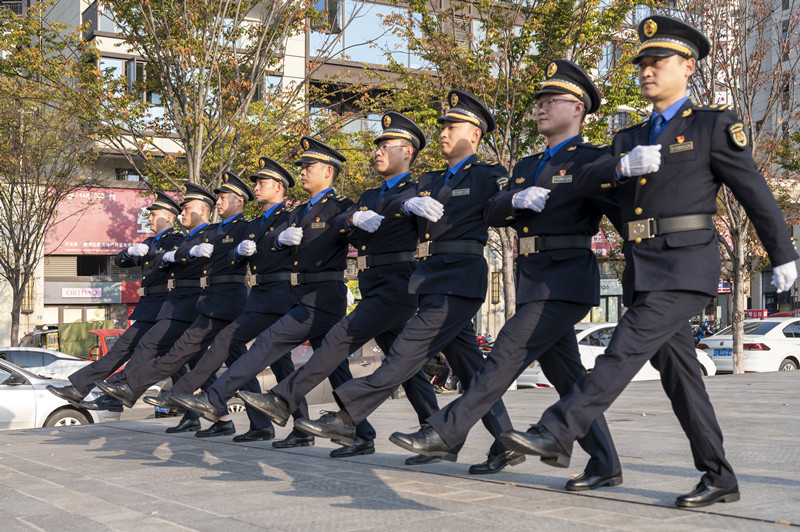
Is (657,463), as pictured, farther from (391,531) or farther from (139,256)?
(139,256)

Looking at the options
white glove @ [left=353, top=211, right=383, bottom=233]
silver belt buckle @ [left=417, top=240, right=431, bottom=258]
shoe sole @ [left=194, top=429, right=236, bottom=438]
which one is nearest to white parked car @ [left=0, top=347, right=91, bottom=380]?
shoe sole @ [left=194, top=429, right=236, bottom=438]

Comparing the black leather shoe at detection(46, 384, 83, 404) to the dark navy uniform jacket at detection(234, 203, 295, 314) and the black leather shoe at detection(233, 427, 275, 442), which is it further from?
the dark navy uniform jacket at detection(234, 203, 295, 314)

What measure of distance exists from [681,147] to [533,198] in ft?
2.91

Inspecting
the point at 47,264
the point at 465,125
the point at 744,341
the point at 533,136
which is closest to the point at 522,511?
the point at 465,125

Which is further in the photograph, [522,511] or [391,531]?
[522,511]

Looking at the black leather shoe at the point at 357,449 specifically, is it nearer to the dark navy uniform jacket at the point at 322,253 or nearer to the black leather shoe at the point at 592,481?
the dark navy uniform jacket at the point at 322,253

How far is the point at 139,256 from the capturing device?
Answer: 9.76m

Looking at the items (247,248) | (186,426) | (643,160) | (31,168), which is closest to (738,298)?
(186,426)

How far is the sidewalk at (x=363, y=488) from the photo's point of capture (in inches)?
180

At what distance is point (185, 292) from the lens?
900 centimetres

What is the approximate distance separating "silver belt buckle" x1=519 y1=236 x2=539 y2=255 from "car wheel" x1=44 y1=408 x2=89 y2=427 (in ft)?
28.5

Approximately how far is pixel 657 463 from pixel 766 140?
633 inches

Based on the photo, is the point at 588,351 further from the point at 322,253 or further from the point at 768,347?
the point at 322,253

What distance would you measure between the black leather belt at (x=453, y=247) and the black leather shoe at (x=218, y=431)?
400cm
